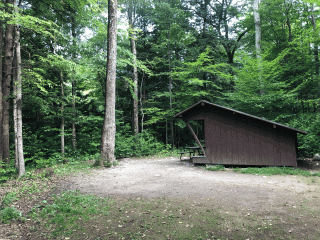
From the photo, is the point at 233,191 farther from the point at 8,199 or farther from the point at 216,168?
the point at 8,199

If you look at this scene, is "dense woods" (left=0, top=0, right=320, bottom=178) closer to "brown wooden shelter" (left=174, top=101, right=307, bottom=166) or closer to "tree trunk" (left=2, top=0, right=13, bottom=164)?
"tree trunk" (left=2, top=0, right=13, bottom=164)

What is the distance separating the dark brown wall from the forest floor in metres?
2.38

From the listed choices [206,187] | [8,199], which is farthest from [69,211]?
[206,187]

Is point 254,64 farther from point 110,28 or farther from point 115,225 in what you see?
point 115,225

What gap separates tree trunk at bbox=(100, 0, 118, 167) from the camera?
9172mm

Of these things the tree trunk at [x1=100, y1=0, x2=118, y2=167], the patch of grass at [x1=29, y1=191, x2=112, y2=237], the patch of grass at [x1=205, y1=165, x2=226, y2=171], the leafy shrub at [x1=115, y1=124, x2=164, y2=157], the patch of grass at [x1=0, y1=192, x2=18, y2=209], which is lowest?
the patch of grass at [x1=205, y1=165, x2=226, y2=171]

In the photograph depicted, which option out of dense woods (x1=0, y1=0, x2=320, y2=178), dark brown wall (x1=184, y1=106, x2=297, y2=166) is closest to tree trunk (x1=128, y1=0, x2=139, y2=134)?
dense woods (x1=0, y1=0, x2=320, y2=178)

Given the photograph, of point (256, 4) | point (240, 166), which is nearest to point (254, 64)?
point (256, 4)

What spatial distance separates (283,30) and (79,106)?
1690 centimetres

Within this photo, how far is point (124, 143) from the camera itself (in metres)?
13.3

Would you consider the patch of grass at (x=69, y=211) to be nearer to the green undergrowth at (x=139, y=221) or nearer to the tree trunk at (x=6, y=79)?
the green undergrowth at (x=139, y=221)

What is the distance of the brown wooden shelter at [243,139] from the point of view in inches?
348

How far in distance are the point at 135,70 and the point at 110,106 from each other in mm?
6504

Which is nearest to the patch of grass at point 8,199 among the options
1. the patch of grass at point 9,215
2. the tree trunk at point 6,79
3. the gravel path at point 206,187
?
the patch of grass at point 9,215
